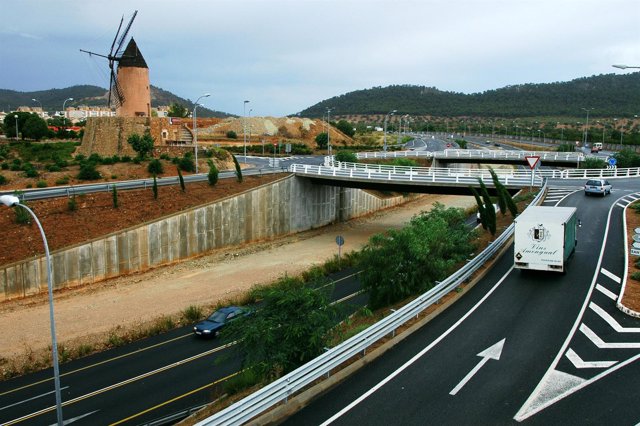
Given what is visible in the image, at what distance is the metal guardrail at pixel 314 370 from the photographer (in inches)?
401

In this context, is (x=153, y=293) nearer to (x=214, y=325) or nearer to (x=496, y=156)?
(x=214, y=325)

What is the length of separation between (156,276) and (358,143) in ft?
315

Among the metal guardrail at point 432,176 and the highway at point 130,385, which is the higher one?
the metal guardrail at point 432,176

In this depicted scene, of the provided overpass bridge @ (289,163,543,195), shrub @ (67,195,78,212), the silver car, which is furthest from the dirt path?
the silver car

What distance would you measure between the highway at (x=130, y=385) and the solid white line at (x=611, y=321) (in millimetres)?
8529

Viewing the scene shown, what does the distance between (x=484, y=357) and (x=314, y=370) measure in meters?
5.28

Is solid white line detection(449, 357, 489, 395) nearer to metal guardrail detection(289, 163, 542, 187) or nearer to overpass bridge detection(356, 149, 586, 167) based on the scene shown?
metal guardrail detection(289, 163, 542, 187)

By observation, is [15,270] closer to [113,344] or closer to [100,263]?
[100,263]

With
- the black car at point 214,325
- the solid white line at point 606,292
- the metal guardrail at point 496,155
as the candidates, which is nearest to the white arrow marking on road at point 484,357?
the solid white line at point 606,292

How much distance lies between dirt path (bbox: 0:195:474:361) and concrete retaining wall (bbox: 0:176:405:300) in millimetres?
1014

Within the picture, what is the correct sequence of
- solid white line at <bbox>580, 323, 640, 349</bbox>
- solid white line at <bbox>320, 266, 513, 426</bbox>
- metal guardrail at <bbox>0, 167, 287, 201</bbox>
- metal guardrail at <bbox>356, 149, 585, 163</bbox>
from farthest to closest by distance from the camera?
metal guardrail at <bbox>356, 149, 585, 163</bbox> → metal guardrail at <bbox>0, 167, 287, 201</bbox> → solid white line at <bbox>580, 323, 640, 349</bbox> → solid white line at <bbox>320, 266, 513, 426</bbox>

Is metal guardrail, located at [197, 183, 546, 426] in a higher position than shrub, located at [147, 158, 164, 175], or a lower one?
lower

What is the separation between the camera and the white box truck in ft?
68.1

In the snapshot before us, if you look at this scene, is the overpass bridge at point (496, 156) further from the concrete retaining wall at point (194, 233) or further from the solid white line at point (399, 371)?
the solid white line at point (399, 371)
